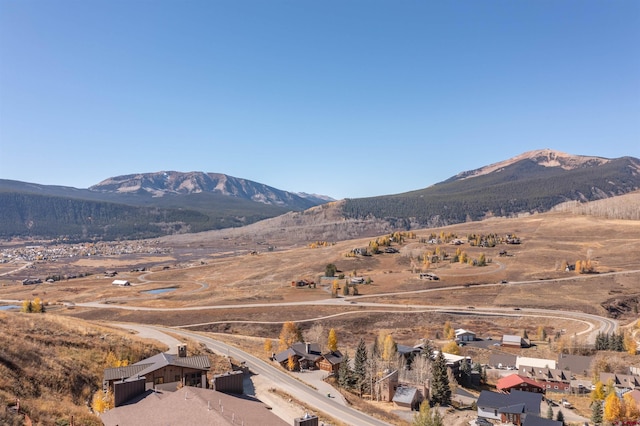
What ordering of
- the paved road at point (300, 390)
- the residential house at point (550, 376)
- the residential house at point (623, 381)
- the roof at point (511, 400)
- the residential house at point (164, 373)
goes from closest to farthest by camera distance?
the residential house at point (164, 373)
the paved road at point (300, 390)
the roof at point (511, 400)
the residential house at point (623, 381)
the residential house at point (550, 376)

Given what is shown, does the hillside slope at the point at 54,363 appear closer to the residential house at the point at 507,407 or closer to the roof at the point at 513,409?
the residential house at the point at 507,407

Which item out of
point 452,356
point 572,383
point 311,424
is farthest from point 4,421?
point 572,383

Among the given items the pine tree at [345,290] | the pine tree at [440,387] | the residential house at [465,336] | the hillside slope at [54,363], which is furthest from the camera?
the pine tree at [345,290]

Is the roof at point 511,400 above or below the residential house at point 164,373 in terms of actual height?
below

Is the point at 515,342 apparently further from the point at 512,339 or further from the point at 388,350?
the point at 388,350

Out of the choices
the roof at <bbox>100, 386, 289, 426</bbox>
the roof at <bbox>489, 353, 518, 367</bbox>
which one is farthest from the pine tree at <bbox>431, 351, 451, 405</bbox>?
the roof at <bbox>100, 386, 289, 426</bbox>

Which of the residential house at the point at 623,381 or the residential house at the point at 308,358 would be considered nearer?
the residential house at the point at 308,358

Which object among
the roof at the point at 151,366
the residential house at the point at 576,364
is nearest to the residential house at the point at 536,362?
the residential house at the point at 576,364
